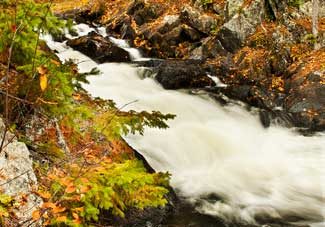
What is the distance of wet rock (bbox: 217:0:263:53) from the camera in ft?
54.7

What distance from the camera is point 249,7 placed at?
1694 centimetres

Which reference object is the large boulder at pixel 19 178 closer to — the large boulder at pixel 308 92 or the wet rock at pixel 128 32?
the large boulder at pixel 308 92

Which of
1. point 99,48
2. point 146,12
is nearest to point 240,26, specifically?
point 146,12

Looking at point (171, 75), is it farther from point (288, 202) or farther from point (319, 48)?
point (288, 202)

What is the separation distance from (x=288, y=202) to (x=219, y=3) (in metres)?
12.4

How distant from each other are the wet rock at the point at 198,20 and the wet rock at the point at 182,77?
295 cm

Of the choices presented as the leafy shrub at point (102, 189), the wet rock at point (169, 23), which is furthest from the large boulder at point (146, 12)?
the leafy shrub at point (102, 189)

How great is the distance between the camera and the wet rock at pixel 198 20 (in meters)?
17.9

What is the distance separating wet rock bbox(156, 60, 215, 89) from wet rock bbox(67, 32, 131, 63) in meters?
2.66

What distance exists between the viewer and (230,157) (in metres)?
10.1

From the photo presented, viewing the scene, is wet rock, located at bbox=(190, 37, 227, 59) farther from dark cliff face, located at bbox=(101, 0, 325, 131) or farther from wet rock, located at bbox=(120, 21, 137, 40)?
wet rock, located at bbox=(120, 21, 137, 40)

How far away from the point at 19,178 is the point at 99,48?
1498 centimetres

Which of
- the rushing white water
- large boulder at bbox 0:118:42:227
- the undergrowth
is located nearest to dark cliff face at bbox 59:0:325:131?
the rushing white water

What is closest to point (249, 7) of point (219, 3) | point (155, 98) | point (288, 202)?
point (219, 3)
